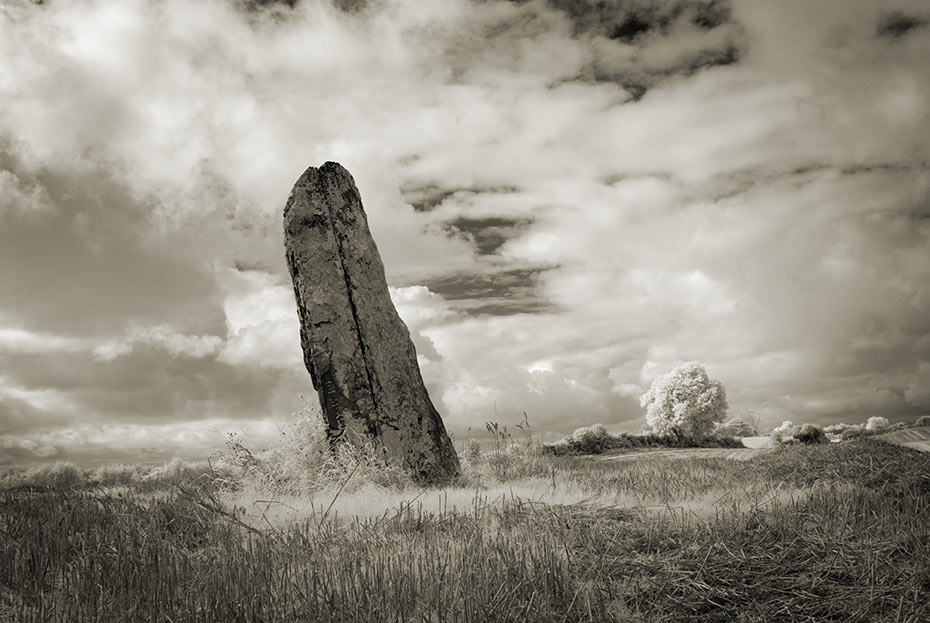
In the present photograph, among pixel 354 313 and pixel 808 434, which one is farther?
pixel 808 434

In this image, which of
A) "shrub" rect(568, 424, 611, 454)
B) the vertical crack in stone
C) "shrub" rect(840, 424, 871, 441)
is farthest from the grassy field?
"shrub" rect(840, 424, 871, 441)

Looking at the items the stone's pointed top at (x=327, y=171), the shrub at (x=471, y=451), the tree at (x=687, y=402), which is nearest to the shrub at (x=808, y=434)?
the shrub at (x=471, y=451)

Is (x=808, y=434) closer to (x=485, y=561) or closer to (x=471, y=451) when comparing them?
(x=471, y=451)

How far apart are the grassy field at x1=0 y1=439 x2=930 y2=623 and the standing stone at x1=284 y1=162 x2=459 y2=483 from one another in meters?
2.41

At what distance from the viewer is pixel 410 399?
10.5 m

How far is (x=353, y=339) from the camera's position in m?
10.5

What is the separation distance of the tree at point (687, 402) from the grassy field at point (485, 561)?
26.5 meters

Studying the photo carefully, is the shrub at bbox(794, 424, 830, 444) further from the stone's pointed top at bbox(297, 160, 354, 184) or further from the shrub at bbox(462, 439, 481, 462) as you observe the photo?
the stone's pointed top at bbox(297, 160, 354, 184)

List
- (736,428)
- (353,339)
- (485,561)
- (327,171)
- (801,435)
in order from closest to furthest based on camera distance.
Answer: (485,561) → (353,339) → (327,171) → (801,435) → (736,428)

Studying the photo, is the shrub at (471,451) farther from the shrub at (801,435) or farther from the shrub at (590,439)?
the shrub at (801,435)

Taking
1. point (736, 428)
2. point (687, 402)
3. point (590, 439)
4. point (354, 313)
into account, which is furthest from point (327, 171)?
point (736, 428)

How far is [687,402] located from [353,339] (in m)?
27.1

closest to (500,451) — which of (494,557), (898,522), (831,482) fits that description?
(831,482)

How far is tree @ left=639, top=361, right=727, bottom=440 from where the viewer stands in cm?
3347
